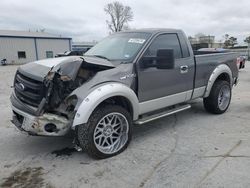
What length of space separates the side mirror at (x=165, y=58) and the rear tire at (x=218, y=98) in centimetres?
211

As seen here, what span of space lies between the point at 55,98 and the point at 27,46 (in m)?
39.9

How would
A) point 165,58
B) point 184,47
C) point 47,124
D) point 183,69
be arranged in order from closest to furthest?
point 47,124 → point 165,58 → point 183,69 → point 184,47

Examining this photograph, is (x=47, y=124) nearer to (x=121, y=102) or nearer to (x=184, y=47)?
(x=121, y=102)

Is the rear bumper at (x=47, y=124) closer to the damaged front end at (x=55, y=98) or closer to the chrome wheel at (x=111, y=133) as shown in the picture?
the damaged front end at (x=55, y=98)

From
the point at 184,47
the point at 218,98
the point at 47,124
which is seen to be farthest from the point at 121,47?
the point at 218,98

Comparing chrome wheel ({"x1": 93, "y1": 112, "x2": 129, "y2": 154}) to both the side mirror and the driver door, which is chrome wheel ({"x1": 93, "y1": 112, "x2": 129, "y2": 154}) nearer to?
the driver door

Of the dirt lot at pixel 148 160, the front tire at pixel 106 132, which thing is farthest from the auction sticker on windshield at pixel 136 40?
the dirt lot at pixel 148 160

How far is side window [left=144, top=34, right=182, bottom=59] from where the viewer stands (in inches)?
169

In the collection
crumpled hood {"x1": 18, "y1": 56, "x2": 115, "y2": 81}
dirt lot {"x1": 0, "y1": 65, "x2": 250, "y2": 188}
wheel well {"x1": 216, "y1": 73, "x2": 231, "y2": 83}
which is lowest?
dirt lot {"x1": 0, "y1": 65, "x2": 250, "y2": 188}

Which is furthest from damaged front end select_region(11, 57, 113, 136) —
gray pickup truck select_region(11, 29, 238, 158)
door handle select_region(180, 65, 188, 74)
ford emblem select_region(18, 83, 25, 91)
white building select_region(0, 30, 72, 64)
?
white building select_region(0, 30, 72, 64)

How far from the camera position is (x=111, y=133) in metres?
3.80

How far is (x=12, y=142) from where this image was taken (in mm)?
4363

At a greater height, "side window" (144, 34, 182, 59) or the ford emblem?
"side window" (144, 34, 182, 59)

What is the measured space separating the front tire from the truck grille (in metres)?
0.71
